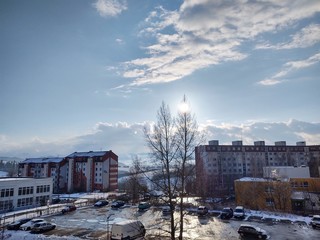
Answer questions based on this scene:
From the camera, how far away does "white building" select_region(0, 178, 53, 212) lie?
1866 inches

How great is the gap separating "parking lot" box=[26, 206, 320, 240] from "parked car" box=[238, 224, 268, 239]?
0.78m

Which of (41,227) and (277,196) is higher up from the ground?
(277,196)

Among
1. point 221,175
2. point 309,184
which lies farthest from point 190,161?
point 221,175

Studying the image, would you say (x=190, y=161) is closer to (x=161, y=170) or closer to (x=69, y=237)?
(x=161, y=170)

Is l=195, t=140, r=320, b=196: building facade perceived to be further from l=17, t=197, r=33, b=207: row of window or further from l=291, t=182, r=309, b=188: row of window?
l=17, t=197, r=33, b=207: row of window

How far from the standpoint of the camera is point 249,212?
40094mm

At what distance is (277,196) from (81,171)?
67058mm

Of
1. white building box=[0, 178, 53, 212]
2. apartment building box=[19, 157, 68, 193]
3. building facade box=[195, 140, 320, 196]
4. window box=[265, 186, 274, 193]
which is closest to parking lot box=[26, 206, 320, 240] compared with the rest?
window box=[265, 186, 274, 193]

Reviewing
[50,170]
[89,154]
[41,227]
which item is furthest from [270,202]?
[50,170]

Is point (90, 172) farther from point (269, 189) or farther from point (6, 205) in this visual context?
point (269, 189)

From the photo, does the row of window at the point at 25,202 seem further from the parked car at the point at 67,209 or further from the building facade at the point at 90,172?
the building facade at the point at 90,172

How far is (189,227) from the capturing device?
30531mm

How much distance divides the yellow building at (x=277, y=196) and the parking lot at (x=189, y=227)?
10.6m

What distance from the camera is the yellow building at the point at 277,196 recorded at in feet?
140
